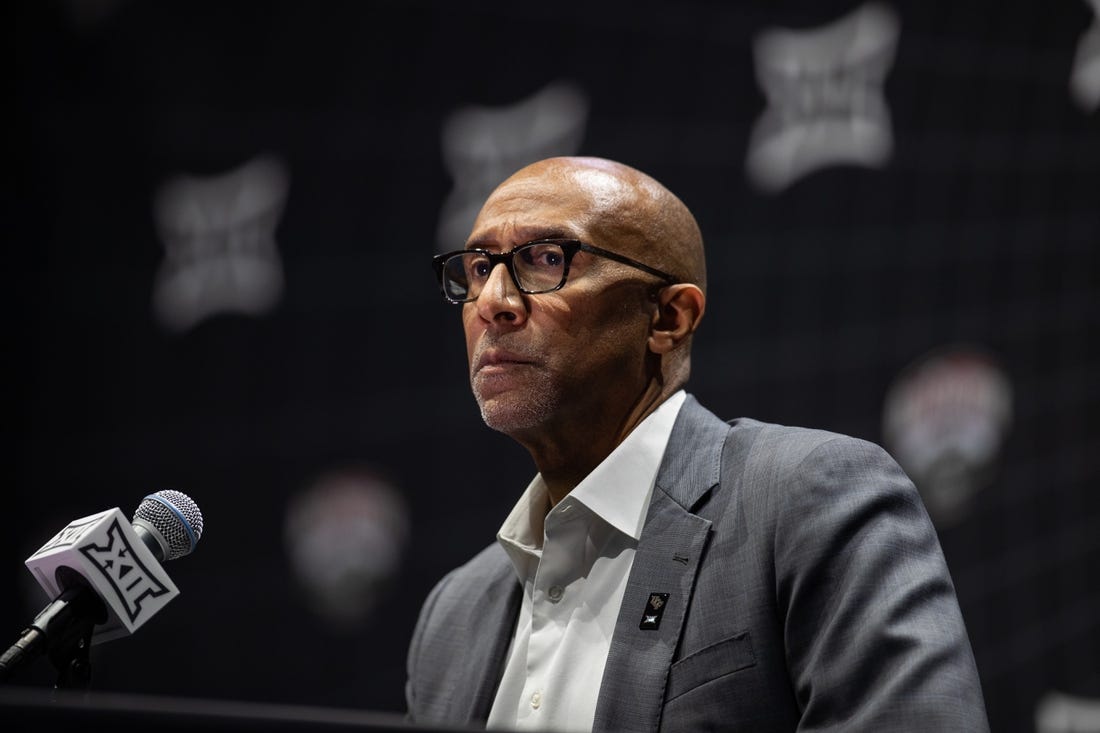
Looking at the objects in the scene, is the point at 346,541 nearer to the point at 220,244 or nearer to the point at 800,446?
the point at 220,244

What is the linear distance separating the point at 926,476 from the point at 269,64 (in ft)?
9.24

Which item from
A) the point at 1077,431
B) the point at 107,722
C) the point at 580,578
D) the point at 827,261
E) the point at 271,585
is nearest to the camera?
the point at 107,722

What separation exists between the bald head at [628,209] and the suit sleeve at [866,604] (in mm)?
550

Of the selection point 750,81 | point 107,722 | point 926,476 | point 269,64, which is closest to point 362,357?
point 269,64

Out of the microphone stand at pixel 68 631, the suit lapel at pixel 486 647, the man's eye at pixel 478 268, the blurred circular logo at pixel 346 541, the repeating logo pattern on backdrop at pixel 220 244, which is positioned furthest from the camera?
the repeating logo pattern on backdrop at pixel 220 244

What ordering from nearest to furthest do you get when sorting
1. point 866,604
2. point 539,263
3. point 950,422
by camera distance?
point 866,604
point 539,263
point 950,422

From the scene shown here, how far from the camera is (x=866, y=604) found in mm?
1521

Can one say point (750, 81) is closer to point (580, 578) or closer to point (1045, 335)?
point (1045, 335)

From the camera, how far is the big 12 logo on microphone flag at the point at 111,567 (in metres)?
1.40

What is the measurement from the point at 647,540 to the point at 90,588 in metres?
0.85

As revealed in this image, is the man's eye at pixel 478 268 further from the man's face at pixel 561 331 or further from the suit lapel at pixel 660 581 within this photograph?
the suit lapel at pixel 660 581

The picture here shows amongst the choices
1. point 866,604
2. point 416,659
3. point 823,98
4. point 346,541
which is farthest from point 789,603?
point 346,541

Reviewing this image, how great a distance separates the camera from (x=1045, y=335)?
3.38 metres

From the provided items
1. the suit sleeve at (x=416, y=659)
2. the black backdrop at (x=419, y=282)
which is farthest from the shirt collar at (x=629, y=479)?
the black backdrop at (x=419, y=282)
